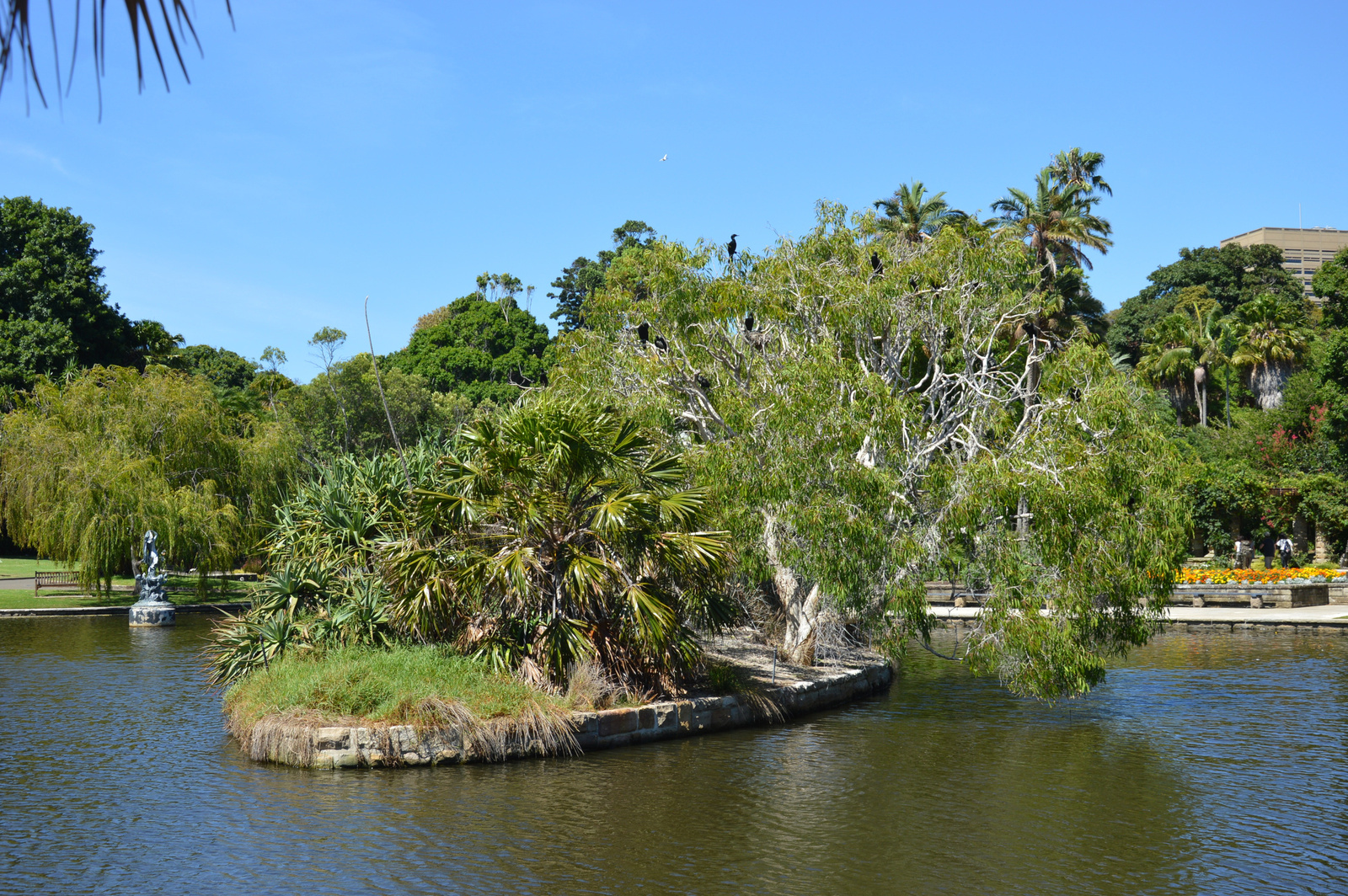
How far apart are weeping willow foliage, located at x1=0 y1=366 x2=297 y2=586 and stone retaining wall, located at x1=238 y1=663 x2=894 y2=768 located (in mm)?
19722

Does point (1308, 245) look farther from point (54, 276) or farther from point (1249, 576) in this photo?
point (54, 276)

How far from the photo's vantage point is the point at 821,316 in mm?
20406

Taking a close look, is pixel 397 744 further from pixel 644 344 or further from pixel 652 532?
pixel 644 344

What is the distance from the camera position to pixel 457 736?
46.5 feet

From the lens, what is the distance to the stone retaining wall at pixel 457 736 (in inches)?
551

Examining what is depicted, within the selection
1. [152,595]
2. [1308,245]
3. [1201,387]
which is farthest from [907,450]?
[1308,245]

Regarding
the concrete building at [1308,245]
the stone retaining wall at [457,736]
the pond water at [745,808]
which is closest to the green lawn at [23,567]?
the pond water at [745,808]

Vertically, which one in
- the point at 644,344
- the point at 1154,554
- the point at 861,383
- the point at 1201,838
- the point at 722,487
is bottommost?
the point at 1201,838

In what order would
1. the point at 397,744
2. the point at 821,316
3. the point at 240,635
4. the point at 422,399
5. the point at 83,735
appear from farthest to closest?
the point at 422,399
the point at 821,316
the point at 240,635
the point at 83,735
the point at 397,744

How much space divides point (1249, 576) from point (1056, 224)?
16.4 meters

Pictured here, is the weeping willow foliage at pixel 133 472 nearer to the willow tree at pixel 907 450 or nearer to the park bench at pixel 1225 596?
the willow tree at pixel 907 450

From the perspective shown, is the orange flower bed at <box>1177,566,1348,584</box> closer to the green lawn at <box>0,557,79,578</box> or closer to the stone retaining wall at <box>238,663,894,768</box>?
the stone retaining wall at <box>238,663,894,768</box>

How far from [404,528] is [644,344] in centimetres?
733

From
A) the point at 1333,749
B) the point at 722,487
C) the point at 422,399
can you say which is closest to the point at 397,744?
the point at 722,487
